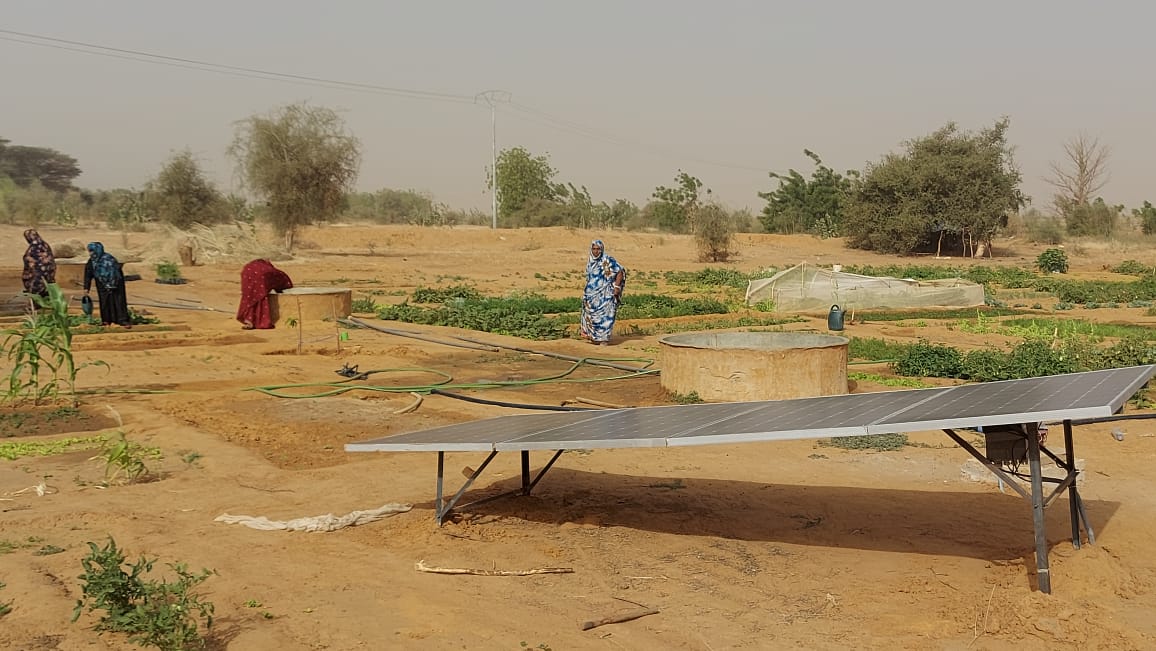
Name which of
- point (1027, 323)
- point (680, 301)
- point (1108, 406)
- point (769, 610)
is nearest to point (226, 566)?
point (769, 610)

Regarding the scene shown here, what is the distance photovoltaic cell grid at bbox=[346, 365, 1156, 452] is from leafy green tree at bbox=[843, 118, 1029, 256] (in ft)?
124

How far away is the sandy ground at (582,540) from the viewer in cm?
491

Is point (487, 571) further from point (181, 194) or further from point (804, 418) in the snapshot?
point (181, 194)

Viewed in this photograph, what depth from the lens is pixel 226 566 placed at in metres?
5.70

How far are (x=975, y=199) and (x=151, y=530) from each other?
40.8 meters

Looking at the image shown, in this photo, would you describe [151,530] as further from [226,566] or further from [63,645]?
[63,645]

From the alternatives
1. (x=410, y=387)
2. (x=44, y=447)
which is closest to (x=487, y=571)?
(x=44, y=447)

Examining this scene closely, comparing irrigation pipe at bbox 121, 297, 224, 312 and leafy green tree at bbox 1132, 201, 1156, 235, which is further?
leafy green tree at bbox 1132, 201, 1156, 235

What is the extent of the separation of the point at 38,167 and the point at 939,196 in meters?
60.1

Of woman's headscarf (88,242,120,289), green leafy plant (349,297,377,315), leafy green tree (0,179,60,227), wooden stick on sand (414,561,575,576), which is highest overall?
leafy green tree (0,179,60,227)

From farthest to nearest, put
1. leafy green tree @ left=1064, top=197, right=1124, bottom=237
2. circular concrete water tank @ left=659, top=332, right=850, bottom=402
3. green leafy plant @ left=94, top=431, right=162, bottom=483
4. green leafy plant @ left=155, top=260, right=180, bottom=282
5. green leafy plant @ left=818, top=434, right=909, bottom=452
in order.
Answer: leafy green tree @ left=1064, top=197, right=1124, bottom=237 < green leafy plant @ left=155, top=260, right=180, bottom=282 < circular concrete water tank @ left=659, top=332, right=850, bottom=402 < green leafy plant @ left=818, top=434, right=909, bottom=452 < green leafy plant @ left=94, top=431, right=162, bottom=483

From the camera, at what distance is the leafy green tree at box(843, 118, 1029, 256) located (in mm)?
41812

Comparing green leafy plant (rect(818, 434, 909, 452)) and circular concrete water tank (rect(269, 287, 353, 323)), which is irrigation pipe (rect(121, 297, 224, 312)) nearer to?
circular concrete water tank (rect(269, 287, 353, 323))

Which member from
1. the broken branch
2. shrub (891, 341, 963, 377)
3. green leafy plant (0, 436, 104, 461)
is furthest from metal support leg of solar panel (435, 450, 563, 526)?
shrub (891, 341, 963, 377)
